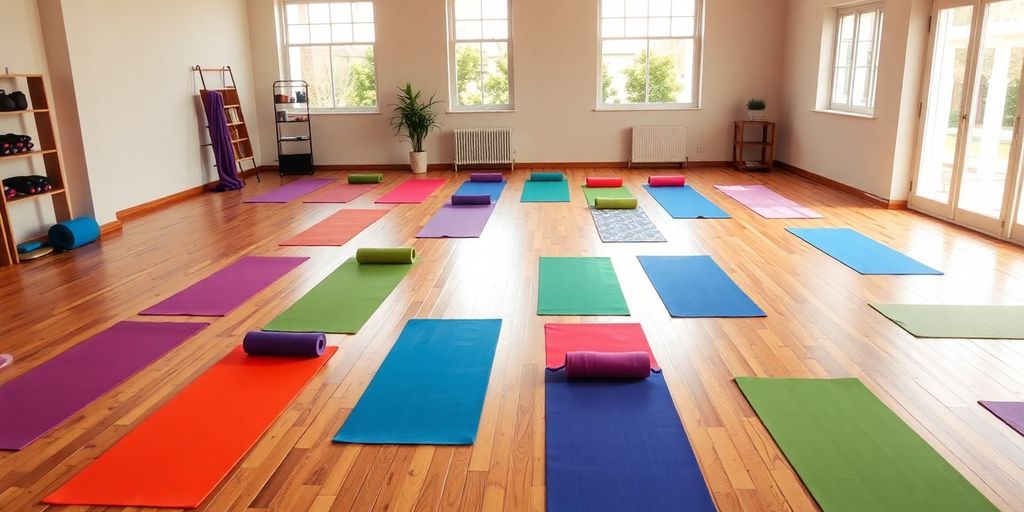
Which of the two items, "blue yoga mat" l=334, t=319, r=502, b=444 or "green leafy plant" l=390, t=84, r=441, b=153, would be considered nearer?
"blue yoga mat" l=334, t=319, r=502, b=444

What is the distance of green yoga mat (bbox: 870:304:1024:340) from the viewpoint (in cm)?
360

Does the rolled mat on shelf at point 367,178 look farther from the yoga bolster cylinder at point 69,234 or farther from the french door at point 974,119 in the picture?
the french door at point 974,119

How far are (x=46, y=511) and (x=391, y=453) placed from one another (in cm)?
109

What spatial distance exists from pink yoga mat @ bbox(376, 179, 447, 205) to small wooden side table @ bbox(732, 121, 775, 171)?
12.9 ft

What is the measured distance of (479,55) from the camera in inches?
382

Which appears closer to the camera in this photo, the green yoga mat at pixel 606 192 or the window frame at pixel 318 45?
the green yoga mat at pixel 606 192

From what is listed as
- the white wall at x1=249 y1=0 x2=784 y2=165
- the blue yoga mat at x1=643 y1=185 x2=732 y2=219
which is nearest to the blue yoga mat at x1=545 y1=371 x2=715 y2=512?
the blue yoga mat at x1=643 y1=185 x2=732 y2=219

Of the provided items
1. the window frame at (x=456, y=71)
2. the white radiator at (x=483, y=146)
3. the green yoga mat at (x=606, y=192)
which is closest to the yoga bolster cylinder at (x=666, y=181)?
the green yoga mat at (x=606, y=192)

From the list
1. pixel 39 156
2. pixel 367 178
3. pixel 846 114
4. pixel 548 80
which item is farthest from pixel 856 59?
pixel 39 156

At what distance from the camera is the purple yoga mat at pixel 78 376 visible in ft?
9.32

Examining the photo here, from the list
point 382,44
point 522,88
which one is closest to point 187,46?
point 382,44

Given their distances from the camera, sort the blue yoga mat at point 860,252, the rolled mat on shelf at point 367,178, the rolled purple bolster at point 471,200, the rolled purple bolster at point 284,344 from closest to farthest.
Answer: the rolled purple bolster at point 284,344 < the blue yoga mat at point 860,252 < the rolled purple bolster at point 471,200 < the rolled mat on shelf at point 367,178

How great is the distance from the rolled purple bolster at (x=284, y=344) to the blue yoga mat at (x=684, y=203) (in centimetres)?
410

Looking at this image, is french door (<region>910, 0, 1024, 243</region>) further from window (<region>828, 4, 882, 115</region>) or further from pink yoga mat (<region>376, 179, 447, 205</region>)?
pink yoga mat (<region>376, 179, 447, 205</region>)
